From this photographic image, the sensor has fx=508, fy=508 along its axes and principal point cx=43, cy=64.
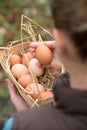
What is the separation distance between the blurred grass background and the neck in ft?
5.65

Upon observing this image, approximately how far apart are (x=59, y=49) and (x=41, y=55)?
2.18 ft

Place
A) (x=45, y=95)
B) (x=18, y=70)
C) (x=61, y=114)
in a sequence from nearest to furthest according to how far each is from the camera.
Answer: (x=61, y=114) → (x=45, y=95) → (x=18, y=70)

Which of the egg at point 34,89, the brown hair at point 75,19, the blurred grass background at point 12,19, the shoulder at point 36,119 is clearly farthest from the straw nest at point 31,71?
the blurred grass background at point 12,19

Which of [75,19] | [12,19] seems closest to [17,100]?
[75,19]

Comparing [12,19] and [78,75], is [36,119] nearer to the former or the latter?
[78,75]

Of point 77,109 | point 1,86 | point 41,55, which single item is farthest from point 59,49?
point 1,86

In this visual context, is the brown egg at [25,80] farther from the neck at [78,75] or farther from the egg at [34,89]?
the neck at [78,75]

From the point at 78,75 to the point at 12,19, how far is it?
2579 millimetres

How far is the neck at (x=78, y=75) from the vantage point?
1.14 meters

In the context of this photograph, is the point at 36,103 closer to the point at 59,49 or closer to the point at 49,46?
the point at 49,46

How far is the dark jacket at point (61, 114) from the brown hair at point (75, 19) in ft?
0.34

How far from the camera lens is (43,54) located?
1.83 metres

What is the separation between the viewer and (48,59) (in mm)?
1858

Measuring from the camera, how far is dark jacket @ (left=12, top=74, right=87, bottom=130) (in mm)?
1165
